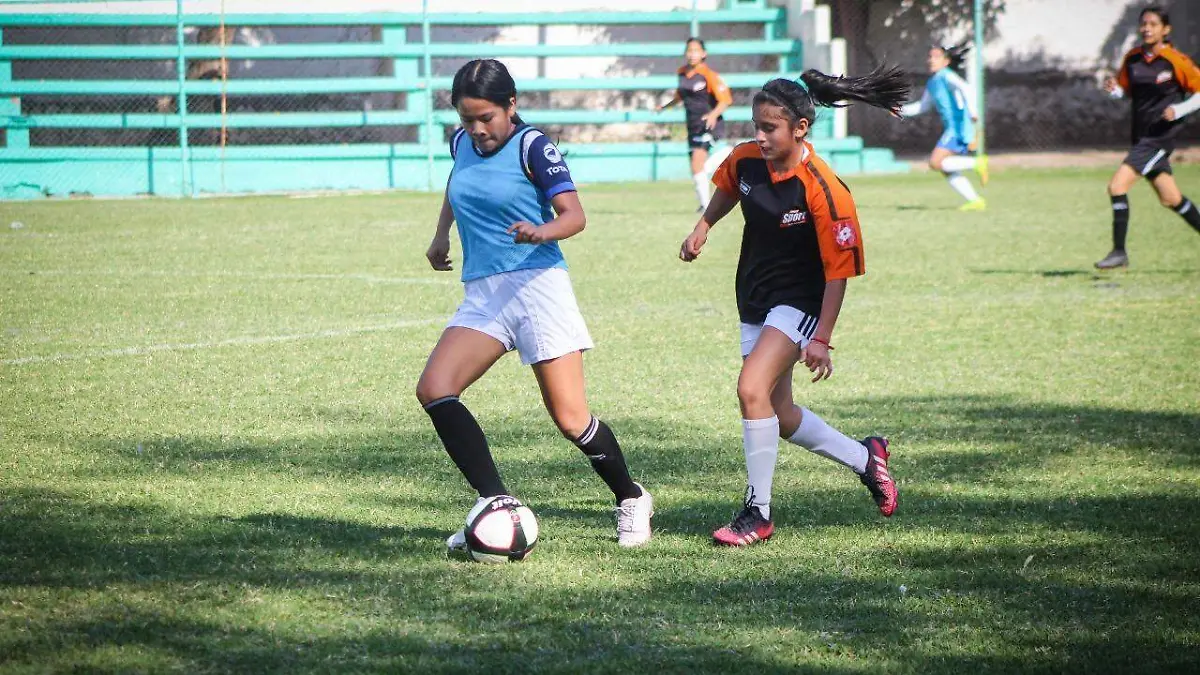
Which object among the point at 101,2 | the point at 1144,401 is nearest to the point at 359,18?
the point at 101,2

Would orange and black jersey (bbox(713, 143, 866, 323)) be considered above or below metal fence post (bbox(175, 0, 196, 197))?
below

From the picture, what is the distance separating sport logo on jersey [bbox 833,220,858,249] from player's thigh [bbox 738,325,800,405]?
0.40 metres

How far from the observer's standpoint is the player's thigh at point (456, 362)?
Result: 4.95m

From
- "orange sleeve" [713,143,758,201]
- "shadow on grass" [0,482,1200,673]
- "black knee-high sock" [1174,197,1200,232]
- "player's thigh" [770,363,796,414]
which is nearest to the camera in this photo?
"shadow on grass" [0,482,1200,673]

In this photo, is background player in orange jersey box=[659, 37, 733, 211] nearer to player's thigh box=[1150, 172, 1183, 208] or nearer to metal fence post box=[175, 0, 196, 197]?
metal fence post box=[175, 0, 196, 197]

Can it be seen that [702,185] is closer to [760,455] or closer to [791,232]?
[791,232]

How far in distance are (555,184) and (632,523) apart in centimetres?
123

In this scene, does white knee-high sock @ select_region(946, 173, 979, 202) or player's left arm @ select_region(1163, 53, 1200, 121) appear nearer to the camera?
player's left arm @ select_region(1163, 53, 1200, 121)

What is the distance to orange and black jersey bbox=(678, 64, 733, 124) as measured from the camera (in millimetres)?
21031

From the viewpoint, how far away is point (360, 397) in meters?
7.88

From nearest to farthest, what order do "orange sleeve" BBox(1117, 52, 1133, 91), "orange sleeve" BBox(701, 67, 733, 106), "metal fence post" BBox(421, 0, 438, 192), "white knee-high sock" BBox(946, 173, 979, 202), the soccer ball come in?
the soccer ball → "orange sleeve" BBox(1117, 52, 1133, 91) → "white knee-high sock" BBox(946, 173, 979, 202) → "orange sleeve" BBox(701, 67, 733, 106) → "metal fence post" BBox(421, 0, 438, 192)

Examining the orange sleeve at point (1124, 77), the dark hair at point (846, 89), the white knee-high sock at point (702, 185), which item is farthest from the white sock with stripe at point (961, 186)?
the dark hair at point (846, 89)

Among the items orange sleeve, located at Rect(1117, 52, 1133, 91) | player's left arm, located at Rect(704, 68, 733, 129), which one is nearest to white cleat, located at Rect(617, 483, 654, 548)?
orange sleeve, located at Rect(1117, 52, 1133, 91)

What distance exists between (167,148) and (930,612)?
21.5 m
